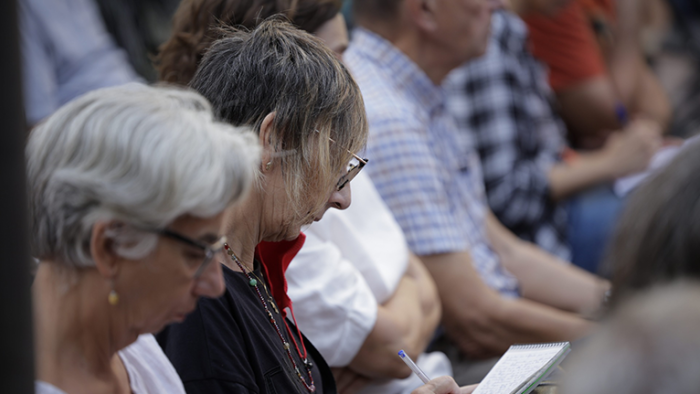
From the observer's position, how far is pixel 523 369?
1572 millimetres

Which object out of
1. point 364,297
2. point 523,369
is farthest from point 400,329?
point 523,369

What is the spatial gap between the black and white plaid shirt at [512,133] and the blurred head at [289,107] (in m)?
1.77

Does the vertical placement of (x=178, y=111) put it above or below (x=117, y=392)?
above

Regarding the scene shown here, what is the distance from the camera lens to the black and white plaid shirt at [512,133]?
3191mm

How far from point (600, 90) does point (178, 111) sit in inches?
Result: 129

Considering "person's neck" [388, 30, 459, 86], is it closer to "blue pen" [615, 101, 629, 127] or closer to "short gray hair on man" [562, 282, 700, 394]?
"blue pen" [615, 101, 629, 127]

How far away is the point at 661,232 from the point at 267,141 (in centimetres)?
72

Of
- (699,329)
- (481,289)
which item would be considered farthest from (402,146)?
(699,329)

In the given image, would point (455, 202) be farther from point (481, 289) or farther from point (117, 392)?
point (117, 392)

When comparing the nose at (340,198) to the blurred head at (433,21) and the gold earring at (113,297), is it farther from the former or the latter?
the blurred head at (433,21)

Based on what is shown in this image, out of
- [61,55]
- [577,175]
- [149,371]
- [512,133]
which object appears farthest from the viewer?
[577,175]

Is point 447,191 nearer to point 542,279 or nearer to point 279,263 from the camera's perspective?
point 542,279

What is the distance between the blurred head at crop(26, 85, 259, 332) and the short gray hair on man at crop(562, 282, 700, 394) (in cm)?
55

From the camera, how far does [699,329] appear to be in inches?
26.7
